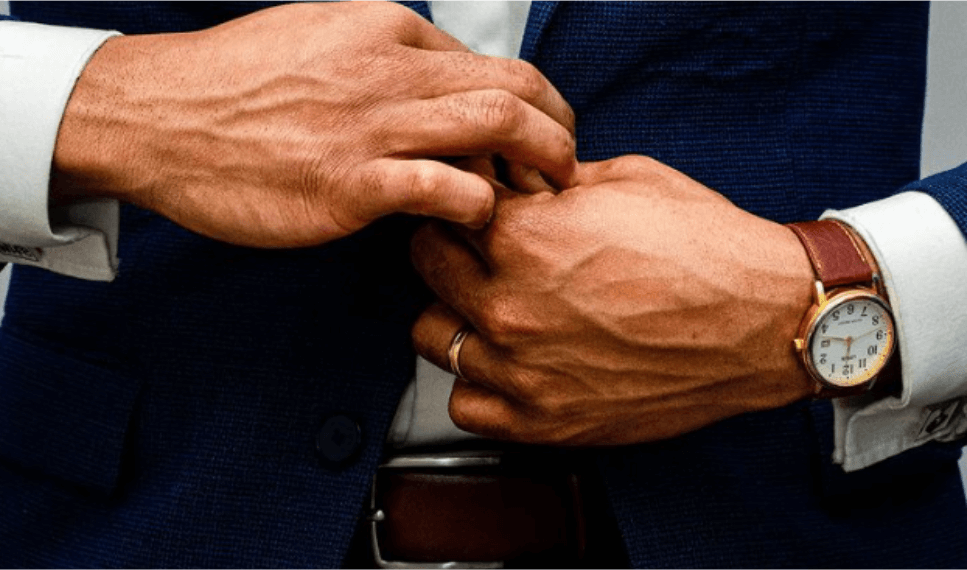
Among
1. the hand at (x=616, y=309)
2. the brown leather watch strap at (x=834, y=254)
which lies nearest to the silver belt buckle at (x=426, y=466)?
the hand at (x=616, y=309)

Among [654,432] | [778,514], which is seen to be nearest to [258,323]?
[654,432]

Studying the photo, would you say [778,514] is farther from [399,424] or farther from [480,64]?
[480,64]

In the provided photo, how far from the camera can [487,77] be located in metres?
0.89

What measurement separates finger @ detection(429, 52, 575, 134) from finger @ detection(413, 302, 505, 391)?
18 centimetres

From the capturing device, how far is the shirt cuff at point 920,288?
986 mm

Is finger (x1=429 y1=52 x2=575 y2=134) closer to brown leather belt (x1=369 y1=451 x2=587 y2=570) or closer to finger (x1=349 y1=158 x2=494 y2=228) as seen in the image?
finger (x1=349 y1=158 x2=494 y2=228)

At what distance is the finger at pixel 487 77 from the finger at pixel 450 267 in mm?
119

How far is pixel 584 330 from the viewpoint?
0.92 meters

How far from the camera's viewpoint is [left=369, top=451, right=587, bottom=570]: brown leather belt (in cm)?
107

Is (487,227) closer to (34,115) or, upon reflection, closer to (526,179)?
(526,179)

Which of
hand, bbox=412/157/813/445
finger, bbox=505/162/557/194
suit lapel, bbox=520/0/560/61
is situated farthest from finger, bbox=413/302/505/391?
suit lapel, bbox=520/0/560/61

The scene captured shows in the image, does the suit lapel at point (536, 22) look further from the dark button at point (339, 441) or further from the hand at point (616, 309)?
the dark button at point (339, 441)

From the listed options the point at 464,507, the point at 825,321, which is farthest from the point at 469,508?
the point at 825,321

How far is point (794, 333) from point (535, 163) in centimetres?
25
